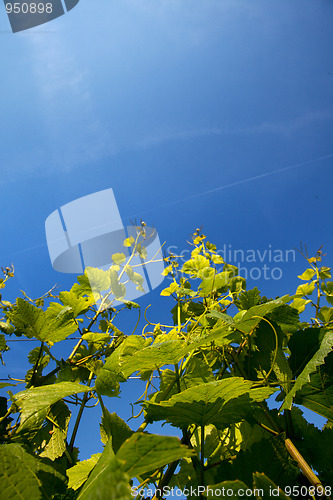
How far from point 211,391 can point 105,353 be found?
0.53m

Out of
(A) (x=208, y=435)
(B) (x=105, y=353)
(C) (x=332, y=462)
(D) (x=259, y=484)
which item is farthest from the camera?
(B) (x=105, y=353)

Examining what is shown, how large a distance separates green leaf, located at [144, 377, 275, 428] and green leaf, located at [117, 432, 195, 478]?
10cm

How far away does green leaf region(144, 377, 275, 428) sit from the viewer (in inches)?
13.3

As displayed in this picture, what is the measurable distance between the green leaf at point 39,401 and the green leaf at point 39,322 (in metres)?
0.18

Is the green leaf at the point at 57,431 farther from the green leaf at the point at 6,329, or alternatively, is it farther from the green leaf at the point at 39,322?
the green leaf at the point at 6,329

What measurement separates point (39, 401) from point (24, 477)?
82mm

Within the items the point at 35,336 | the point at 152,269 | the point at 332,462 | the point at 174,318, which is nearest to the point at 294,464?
the point at 332,462

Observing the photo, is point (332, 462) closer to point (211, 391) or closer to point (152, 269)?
point (211, 391)

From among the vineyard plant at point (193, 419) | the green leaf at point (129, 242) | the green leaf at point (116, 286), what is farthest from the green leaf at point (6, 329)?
the green leaf at point (129, 242)

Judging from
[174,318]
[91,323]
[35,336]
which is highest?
[35,336]

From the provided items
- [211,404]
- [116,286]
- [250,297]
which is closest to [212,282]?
[250,297]

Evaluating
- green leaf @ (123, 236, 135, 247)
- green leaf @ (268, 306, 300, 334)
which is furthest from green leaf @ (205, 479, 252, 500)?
green leaf @ (123, 236, 135, 247)

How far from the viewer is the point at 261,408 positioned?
0.44 metres

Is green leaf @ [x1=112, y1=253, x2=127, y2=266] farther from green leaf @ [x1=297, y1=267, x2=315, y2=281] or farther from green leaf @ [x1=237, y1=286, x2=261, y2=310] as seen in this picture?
green leaf @ [x1=297, y1=267, x2=315, y2=281]
